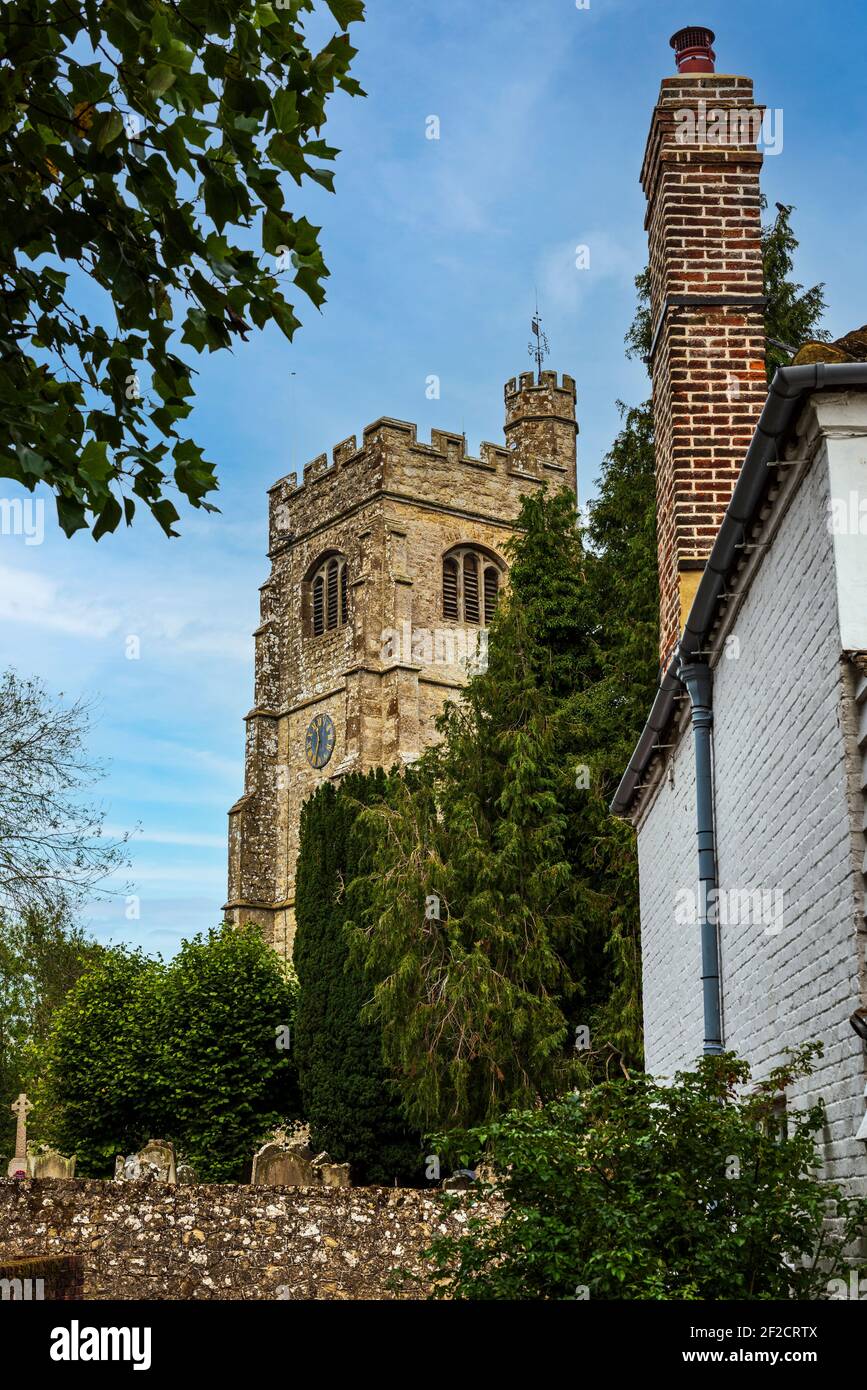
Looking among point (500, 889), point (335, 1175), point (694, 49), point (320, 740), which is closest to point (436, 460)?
point (320, 740)

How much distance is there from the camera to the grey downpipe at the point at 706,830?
909 cm

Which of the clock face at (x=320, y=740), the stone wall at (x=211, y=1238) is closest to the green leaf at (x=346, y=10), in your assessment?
the stone wall at (x=211, y=1238)

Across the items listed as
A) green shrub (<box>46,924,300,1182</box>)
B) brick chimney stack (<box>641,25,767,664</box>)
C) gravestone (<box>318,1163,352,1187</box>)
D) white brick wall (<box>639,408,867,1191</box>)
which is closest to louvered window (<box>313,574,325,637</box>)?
green shrub (<box>46,924,300,1182</box>)

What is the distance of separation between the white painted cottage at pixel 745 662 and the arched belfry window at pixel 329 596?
142 ft

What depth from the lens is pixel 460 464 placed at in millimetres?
56938

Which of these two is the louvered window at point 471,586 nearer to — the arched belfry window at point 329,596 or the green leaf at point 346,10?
the arched belfry window at point 329,596

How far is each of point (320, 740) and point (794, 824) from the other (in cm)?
4818

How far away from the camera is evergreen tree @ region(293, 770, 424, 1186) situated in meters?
31.6

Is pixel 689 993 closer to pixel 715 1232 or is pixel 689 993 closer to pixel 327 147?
pixel 715 1232

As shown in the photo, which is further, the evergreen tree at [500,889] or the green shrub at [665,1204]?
the evergreen tree at [500,889]

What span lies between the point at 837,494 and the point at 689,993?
15.8ft

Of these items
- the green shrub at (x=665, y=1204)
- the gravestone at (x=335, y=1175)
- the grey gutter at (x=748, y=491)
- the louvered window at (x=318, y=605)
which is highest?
the louvered window at (x=318, y=605)

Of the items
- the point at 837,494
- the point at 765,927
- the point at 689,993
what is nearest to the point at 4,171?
the point at 837,494

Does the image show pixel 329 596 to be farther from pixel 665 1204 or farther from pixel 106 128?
pixel 106 128
